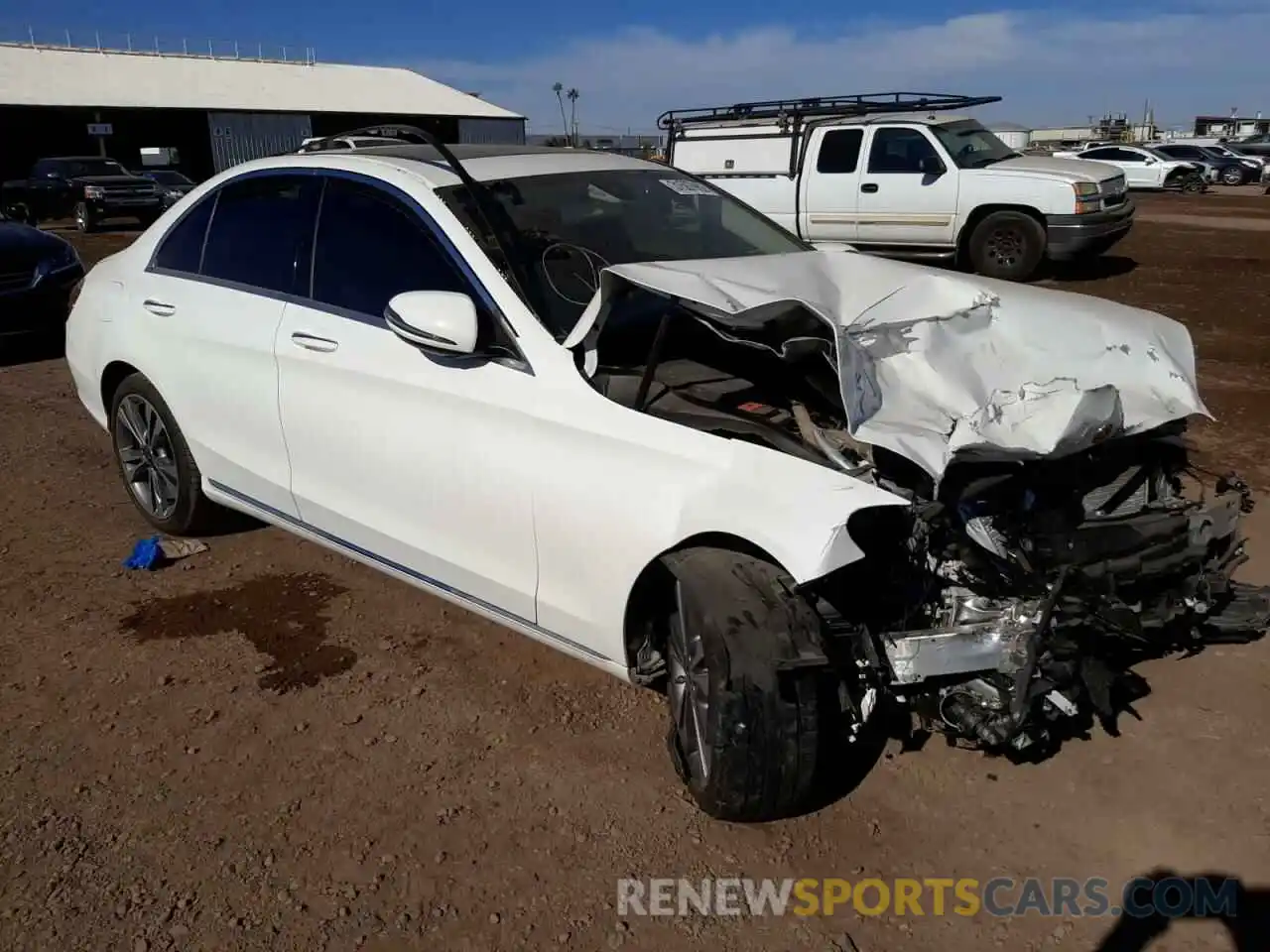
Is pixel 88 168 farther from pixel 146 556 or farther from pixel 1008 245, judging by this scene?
pixel 146 556

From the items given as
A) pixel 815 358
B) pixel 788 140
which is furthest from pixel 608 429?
pixel 788 140

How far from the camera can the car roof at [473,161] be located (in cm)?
378

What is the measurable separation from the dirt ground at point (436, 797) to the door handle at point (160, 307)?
121cm

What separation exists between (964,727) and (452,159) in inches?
102

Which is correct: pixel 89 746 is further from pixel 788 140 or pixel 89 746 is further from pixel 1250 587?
pixel 788 140

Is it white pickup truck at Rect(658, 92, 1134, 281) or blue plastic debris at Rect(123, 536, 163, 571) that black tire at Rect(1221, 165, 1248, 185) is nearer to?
white pickup truck at Rect(658, 92, 1134, 281)

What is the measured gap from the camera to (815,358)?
3.19m

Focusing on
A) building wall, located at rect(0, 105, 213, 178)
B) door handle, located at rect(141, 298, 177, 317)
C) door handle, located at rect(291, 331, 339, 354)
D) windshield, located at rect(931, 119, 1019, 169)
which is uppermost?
building wall, located at rect(0, 105, 213, 178)

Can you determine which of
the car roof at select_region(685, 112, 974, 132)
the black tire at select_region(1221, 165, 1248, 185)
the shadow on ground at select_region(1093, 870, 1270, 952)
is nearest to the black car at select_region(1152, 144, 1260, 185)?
the black tire at select_region(1221, 165, 1248, 185)

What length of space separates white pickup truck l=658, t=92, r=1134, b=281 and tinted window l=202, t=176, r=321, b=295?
9151 mm

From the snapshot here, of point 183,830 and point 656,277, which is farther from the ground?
point 656,277

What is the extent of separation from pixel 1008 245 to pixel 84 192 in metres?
19.1

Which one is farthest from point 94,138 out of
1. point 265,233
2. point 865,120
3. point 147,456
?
point 265,233

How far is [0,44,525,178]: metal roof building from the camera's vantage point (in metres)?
36.4
